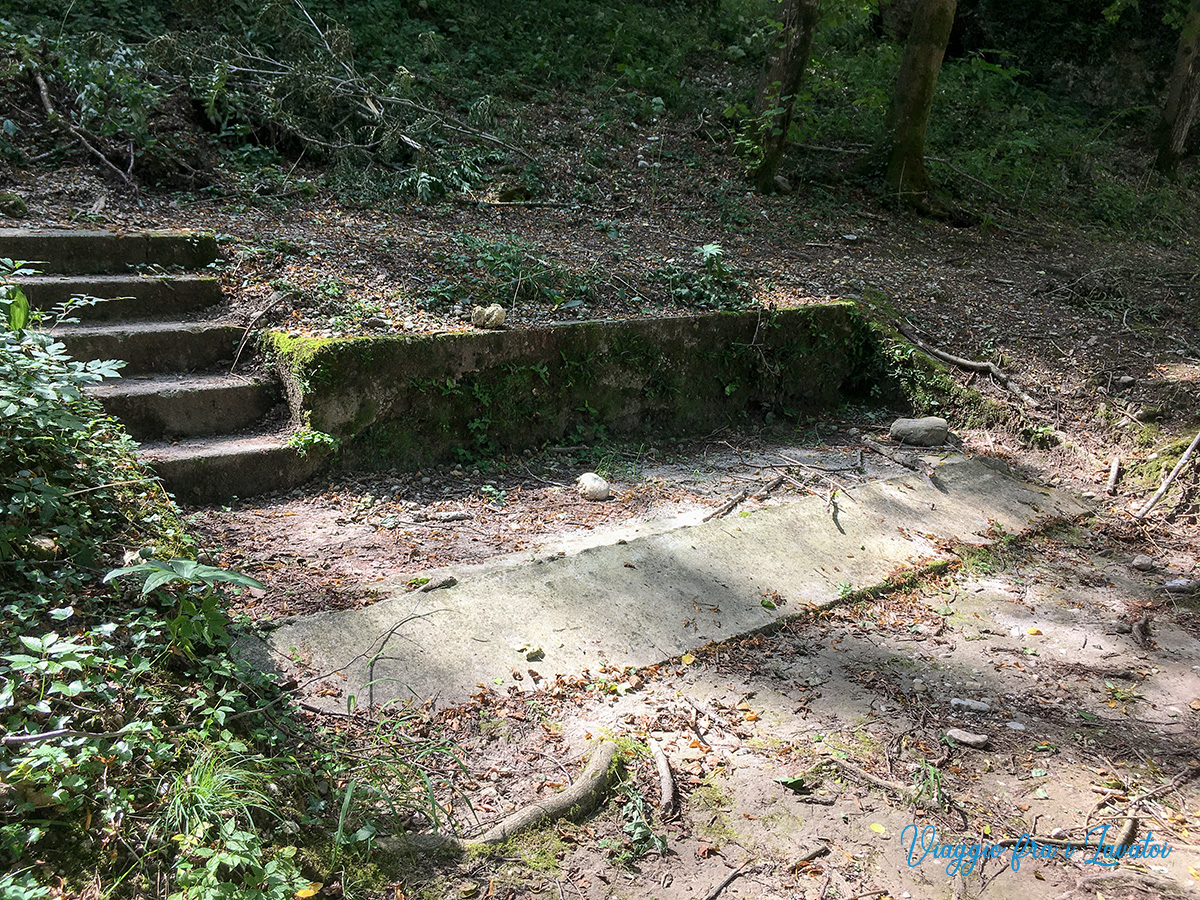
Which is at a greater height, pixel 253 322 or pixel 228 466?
pixel 253 322

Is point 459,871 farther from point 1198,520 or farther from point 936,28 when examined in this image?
point 936,28

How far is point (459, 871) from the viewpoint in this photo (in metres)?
2.14

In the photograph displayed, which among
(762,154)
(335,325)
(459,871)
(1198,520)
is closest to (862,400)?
(1198,520)

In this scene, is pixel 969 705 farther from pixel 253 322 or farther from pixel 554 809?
pixel 253 322

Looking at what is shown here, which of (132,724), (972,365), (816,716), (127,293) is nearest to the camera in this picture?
(132,724)

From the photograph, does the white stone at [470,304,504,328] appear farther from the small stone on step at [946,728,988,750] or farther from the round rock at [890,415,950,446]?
the small stone on step at [946,728,988,750]

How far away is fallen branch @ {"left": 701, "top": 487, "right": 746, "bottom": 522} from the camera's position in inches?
165

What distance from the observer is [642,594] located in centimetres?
350

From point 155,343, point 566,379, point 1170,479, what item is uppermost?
point 155,343

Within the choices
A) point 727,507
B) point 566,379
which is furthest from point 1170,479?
point 566,379

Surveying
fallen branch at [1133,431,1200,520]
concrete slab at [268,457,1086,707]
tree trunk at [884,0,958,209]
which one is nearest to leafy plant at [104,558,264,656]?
concrete slab at [268,457,1086,707]

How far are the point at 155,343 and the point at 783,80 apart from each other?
255 inches

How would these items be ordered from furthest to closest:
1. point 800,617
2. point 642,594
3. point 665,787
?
1. point 800,617
2. point 642,594
3. point 665,787

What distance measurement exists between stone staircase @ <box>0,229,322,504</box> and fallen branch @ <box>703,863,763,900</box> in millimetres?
2794
